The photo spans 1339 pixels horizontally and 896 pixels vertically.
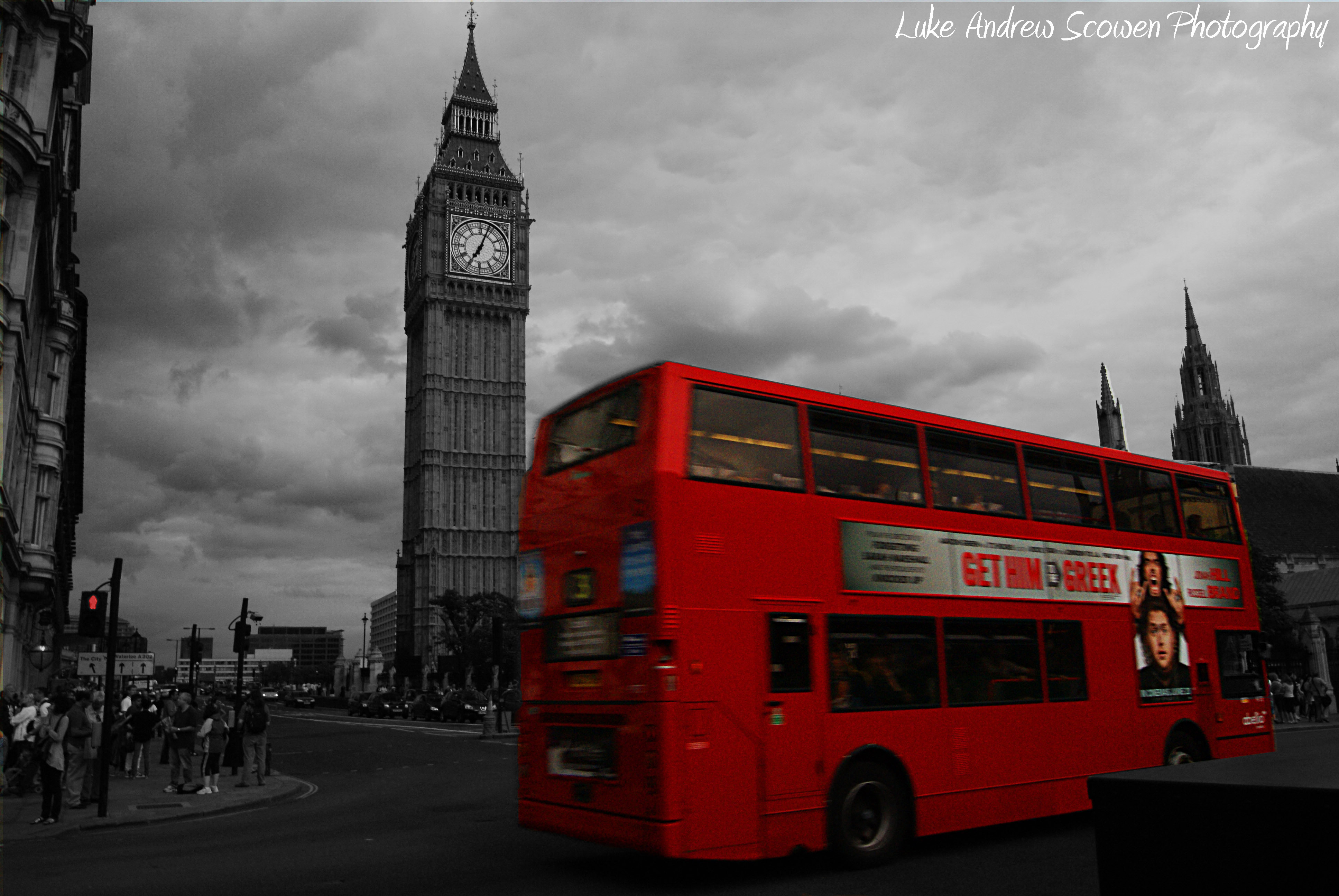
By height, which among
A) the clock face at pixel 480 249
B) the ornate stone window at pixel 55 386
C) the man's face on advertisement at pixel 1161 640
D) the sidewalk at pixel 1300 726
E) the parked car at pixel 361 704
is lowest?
the parked car at pixel 361 704

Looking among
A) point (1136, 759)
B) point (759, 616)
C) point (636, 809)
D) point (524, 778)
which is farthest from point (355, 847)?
point (1136, 759)

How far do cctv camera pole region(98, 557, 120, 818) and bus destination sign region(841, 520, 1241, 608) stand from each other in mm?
10485

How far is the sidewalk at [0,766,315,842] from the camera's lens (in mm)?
12891

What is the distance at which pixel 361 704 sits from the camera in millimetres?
61094

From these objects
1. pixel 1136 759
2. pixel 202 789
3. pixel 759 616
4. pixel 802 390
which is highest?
pixel 802 390

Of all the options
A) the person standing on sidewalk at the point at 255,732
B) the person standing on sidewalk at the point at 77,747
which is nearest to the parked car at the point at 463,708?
the person standing on sidewalk at the point at 255,732

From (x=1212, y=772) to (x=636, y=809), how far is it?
5.50 meters

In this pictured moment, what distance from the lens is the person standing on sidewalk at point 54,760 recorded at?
12.9 metres

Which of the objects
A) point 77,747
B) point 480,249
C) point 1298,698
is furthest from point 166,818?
point 480,249

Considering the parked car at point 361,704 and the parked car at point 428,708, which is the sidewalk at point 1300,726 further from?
the parked car at point 361,704

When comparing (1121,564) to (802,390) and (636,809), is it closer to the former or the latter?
(802,390)

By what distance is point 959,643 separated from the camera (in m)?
8.98

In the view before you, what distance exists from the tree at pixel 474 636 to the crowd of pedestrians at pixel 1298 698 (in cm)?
5201

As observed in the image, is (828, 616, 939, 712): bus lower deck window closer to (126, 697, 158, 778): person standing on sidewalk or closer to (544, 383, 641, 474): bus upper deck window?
(544, 383, 641, 474): bus upper deck window
